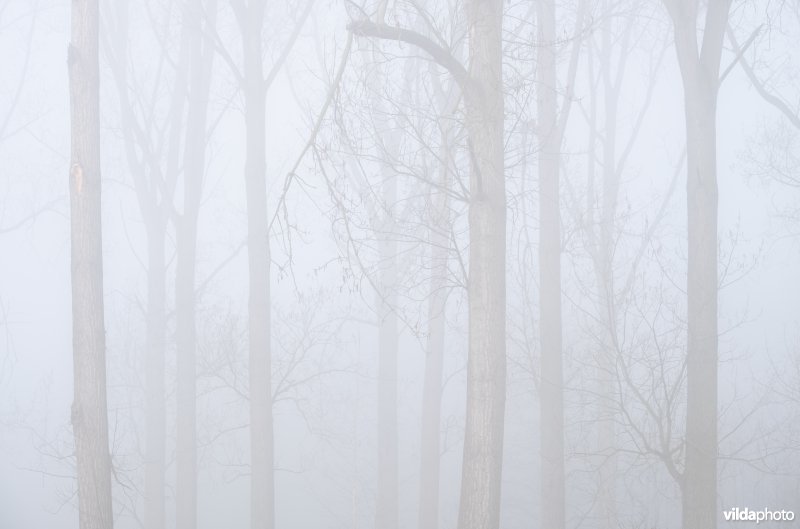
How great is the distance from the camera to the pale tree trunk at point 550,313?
11.9 meters

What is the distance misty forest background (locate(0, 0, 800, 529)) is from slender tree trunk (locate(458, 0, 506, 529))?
0.03m

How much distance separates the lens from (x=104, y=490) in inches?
323

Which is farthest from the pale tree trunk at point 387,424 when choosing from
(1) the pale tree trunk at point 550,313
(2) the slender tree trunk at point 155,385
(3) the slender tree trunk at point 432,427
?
(2) the slender tree trunk at point 155,385

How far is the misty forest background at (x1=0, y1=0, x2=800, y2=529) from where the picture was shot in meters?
8.40

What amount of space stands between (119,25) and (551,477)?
44.9 feet

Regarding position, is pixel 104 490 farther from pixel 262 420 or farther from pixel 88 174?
pixel 262 420

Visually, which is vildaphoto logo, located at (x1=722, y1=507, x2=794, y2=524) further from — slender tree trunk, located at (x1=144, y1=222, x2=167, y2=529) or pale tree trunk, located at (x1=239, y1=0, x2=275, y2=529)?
slender tree trunk, located at (x1=144, y1=222, x2=167, y2=529)

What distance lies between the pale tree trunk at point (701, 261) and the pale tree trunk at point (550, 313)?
2446 mm

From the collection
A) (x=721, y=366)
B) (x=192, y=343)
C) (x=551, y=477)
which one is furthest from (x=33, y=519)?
(x=721, y=366)

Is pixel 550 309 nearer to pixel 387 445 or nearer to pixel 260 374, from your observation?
pixel 260 374

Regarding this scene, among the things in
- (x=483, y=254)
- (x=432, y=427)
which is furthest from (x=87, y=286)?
(x=432, y=427)

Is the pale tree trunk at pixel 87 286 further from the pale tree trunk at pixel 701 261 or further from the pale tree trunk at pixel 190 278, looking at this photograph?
the pale tree trunk at pixel 190 278

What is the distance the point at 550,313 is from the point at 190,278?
7063 millimetres

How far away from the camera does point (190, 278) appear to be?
15977 millimetres
